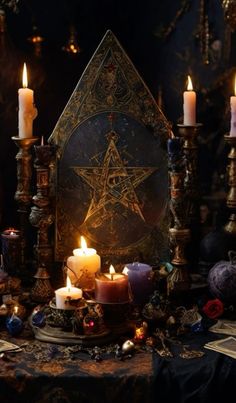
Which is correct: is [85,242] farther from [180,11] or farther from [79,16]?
[180,11]

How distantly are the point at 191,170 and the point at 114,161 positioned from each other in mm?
271

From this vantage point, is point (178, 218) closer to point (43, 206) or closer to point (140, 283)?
point (140, 283)

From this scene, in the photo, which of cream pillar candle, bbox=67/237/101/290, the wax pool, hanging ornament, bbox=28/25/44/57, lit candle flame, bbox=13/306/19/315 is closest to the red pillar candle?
the wax pool

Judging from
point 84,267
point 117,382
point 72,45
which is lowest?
point 117,382

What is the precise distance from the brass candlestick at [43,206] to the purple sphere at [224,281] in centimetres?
53

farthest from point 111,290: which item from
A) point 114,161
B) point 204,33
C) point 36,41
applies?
point 204,33

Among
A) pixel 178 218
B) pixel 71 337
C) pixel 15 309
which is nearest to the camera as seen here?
pixel 71 337

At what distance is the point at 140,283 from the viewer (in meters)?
2.51

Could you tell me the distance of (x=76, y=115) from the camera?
2.70m

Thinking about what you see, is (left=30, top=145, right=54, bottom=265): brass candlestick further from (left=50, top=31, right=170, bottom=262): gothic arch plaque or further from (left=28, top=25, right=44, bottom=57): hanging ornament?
(left=28, top=25, right=44, bottom=57): hanging ornament

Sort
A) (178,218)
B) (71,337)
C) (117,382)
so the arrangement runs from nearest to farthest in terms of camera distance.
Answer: (117,382) → (71,337) → (178,218)

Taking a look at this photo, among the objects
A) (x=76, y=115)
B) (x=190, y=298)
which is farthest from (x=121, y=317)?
(x=76, y=115)

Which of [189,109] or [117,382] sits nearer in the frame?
[117,382]

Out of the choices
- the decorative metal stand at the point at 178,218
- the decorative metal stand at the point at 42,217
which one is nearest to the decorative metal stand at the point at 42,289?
the decorative metal stand at the point at 42,217
